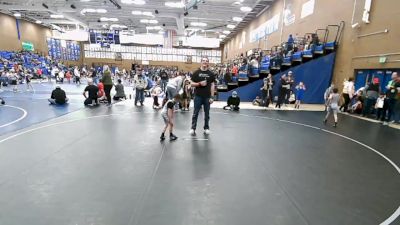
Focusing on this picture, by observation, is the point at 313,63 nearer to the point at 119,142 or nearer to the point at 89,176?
the point at 119,142

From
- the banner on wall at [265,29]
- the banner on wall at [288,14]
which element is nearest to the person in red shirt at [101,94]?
the banner on wall at [288,14]

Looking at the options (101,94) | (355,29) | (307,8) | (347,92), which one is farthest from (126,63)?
(347,92)

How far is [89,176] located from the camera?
3.97m

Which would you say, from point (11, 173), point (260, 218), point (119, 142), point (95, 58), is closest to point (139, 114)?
point (119, 142)

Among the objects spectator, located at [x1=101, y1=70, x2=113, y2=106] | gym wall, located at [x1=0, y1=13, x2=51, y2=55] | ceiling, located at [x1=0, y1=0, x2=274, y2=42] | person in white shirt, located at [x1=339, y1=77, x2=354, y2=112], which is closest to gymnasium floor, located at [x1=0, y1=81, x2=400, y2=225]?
person in white shirt, located at [x1=339, y1=77, x2=354, y2=112]

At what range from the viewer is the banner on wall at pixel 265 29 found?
70.0 feet

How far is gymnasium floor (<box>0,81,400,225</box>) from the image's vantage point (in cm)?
300

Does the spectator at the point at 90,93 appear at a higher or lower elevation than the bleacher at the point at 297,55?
lower

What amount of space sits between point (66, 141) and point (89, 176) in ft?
7.70

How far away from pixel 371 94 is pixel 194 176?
9.60 m

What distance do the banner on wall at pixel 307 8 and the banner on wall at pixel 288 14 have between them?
1.18m

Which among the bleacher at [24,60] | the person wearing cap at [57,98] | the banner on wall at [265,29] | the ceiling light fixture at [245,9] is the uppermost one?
the ceiling light fixture at [245,9]

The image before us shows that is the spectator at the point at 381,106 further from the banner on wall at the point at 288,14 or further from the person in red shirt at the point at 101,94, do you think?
the person in red shirt at the point at 101,94

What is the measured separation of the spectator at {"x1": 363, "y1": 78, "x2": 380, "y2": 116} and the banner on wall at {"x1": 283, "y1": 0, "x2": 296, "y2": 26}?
940cm
